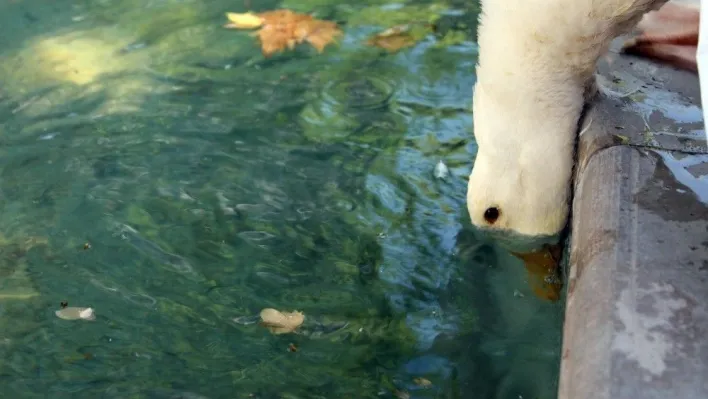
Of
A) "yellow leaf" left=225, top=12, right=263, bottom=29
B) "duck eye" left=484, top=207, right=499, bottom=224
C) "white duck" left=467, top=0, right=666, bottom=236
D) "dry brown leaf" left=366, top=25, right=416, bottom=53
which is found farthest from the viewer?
"yellow leaf" left=225, top=12, right=263, bottom=29

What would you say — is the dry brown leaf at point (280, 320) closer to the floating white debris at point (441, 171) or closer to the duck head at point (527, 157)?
the duck head at point (527, 157)

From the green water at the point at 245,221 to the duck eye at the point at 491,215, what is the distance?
13 centimetres

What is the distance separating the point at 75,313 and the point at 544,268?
1403 millimetres

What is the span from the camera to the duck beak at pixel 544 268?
2.56m

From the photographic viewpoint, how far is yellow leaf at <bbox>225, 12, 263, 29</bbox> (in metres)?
4.14

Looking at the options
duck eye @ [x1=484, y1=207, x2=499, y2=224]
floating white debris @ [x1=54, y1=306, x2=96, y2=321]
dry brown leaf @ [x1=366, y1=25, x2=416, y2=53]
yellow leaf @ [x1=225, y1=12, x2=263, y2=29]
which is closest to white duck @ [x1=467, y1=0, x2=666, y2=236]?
duck eye @ [x1=484, y1=207, x2=499, y2=224]

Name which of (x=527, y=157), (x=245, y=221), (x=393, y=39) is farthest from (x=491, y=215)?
(x=393, y=39)

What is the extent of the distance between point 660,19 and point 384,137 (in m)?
1.08

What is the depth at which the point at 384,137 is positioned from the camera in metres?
3.32

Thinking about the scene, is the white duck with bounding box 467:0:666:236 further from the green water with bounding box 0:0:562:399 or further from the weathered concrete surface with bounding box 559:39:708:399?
the green water with bounding box 0:0:562:399

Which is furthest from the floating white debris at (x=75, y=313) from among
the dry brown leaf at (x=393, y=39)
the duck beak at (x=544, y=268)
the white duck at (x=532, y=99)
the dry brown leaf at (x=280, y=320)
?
the dry brown leaf at (x=393, y=39)

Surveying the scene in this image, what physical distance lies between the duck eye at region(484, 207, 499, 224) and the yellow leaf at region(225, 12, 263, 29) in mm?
1968

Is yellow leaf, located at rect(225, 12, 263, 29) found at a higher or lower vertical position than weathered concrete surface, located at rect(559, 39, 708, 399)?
lower

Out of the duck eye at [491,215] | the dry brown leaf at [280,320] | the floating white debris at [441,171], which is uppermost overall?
the duck eye at [491,215]
